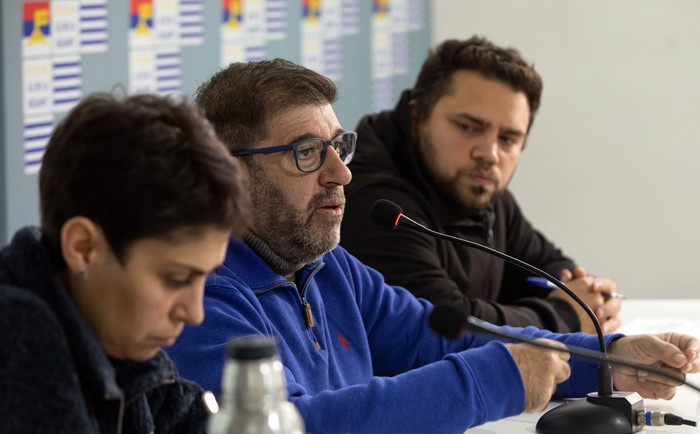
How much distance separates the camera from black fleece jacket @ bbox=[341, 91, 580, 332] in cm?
235

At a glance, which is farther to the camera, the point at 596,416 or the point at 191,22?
the point at 191,22

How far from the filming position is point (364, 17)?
4266 mm

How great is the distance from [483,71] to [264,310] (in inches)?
51.3

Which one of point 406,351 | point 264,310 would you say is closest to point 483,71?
point 406,351

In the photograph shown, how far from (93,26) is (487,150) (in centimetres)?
110

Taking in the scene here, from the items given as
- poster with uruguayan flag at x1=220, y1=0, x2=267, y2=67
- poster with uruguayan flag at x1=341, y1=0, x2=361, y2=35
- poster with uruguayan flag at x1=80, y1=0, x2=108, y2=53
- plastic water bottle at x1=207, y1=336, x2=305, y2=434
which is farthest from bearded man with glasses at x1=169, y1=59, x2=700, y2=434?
poster with uruguayan flag at x1=341, y1=0, x2=361, y2=35

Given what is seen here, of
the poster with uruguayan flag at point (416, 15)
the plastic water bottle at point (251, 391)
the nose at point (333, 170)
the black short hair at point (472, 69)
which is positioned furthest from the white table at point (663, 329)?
the poster with uruguayan flag at point (416, 15)

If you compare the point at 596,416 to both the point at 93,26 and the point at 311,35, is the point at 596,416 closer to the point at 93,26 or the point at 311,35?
the point at 93,26

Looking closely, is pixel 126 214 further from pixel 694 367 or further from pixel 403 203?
pixel 403 203

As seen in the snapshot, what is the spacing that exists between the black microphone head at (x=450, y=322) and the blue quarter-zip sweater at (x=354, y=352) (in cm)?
31

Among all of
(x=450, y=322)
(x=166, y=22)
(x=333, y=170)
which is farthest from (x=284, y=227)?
(x=166, y=22)

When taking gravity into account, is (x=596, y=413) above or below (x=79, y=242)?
below

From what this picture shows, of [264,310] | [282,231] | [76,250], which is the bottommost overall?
[264,310]

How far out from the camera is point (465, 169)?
8.91ft
